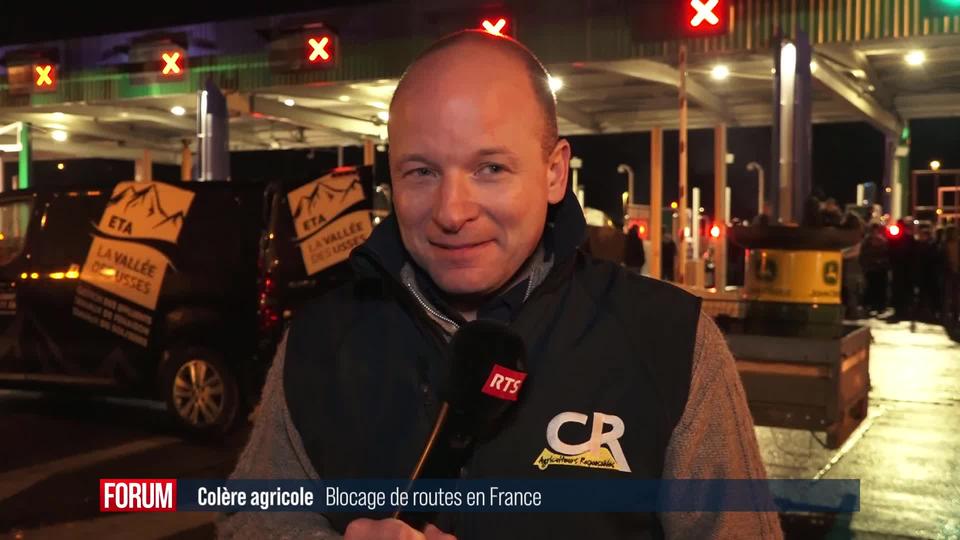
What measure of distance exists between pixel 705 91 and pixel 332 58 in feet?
23.7

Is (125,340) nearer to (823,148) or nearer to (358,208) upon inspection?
(358,208)

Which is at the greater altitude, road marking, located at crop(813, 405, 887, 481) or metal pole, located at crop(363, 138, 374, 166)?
metal pole, located at crop(363, 138, 374, 166)

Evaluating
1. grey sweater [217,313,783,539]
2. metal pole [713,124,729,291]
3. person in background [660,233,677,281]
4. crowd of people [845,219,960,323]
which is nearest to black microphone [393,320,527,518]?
grey sweater [217,313,783,539]

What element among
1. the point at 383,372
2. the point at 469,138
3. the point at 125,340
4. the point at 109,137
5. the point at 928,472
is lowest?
the point at 928,472

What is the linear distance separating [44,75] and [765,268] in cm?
1646

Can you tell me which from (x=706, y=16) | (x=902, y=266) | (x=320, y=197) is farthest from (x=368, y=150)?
(x=320, y=197)

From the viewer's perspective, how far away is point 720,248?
75.2 ft

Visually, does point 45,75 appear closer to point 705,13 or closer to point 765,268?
point 705,13

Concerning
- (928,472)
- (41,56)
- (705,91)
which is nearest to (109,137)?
(41,56)

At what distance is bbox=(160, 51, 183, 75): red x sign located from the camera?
1770cm

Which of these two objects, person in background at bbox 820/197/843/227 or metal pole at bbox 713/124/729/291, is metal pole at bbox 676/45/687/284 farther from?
metal pole at bbox 713/124/729/291

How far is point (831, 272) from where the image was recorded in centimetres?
675

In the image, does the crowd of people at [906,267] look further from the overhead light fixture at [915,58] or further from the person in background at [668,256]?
the person in background at [668,256]

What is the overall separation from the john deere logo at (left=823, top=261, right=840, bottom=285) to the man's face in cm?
550
